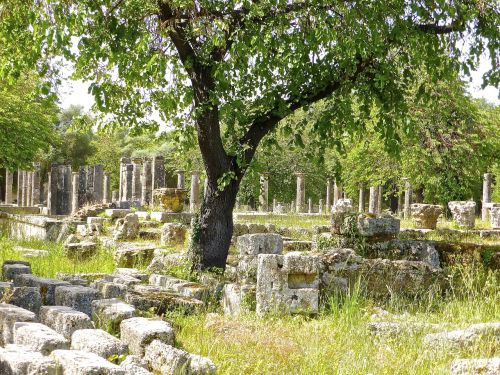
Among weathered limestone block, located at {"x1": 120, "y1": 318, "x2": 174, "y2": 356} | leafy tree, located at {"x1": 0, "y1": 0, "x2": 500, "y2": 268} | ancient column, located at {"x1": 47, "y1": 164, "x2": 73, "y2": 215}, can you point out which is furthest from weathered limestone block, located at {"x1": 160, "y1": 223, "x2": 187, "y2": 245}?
ancient column, located at {"x1": 47, "y1": 164, "x2": 73, "y2": 215}

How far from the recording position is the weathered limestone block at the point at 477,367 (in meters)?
5.59

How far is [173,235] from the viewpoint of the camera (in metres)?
16.4

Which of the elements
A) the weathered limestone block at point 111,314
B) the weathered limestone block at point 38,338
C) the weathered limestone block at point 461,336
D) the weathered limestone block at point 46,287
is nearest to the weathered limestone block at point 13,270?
the weathered limestone block at point 46,287

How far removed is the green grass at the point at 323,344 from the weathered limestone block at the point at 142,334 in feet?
1.49

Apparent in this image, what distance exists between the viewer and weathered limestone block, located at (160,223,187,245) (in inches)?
644

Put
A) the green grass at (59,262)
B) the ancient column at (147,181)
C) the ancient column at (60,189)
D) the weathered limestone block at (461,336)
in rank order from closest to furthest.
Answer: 1. the weathered limestone block at (461,336)
2. the green grass at (59,262)
3. the ancient column at (147,181)
4. the ancient column at (60,189)

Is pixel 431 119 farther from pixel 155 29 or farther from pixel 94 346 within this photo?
pixel 94 346

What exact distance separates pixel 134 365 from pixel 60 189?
2968 cm

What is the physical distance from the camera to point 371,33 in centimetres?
1003

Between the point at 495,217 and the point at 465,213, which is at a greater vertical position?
the point at 465,213

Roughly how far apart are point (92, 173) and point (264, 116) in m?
24.0

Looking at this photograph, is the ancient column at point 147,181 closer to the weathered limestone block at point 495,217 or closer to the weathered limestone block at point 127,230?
the weathered limestone block at point 127,230

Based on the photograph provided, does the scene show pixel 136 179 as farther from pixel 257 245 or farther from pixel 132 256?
pixel 257 245

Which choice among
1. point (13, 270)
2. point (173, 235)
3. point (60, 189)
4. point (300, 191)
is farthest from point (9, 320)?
point (300, 191)
